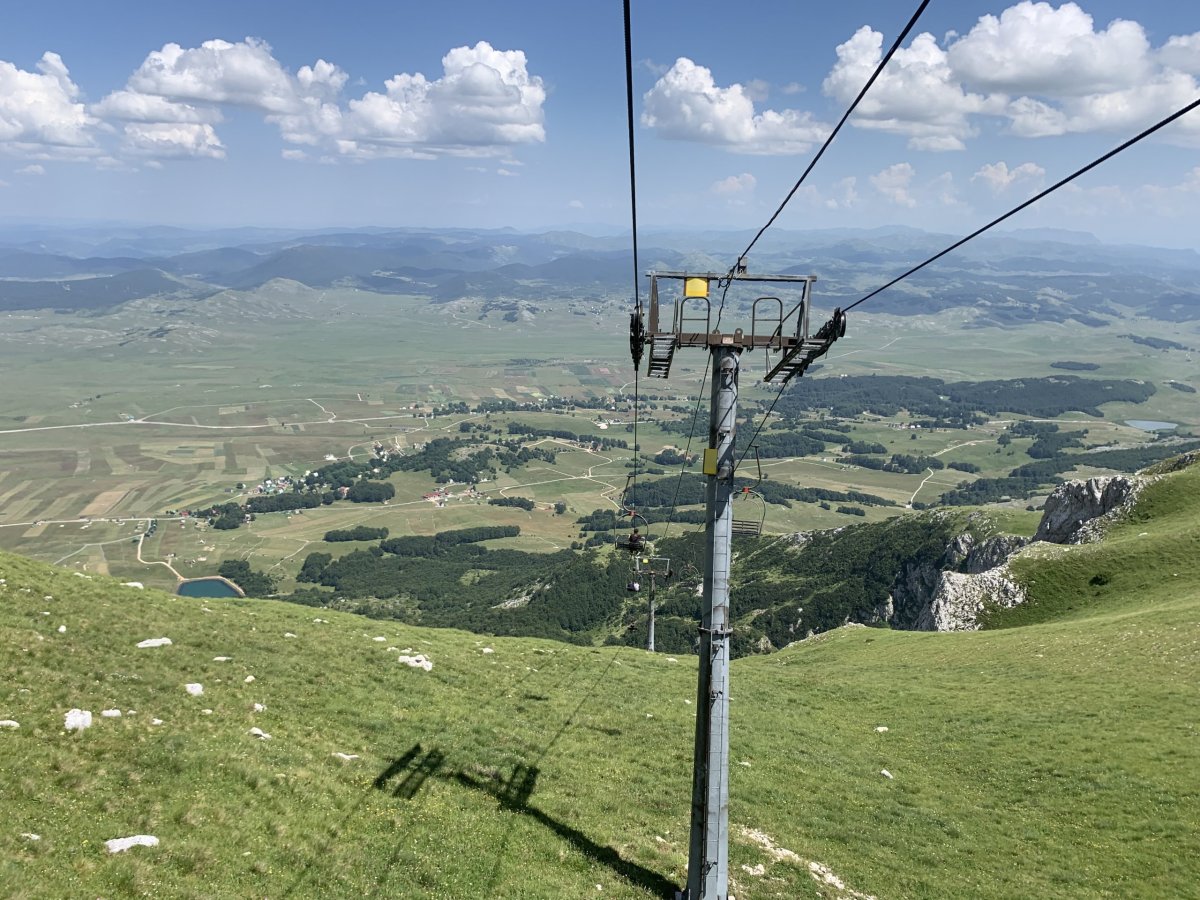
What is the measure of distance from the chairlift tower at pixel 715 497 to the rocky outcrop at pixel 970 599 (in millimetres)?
61232

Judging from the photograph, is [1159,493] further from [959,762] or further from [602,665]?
[602,665]

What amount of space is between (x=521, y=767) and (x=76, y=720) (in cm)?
1472

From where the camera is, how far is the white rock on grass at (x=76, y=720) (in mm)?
21828

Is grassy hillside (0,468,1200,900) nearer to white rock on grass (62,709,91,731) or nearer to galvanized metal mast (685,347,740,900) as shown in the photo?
white rock on grass (62,709,91,731)

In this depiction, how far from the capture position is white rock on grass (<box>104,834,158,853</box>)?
670 inches

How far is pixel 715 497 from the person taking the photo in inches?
690

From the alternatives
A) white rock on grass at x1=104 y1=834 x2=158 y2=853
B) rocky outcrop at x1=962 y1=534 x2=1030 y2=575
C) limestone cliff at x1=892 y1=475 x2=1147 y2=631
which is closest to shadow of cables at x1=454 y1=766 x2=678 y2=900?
white rock on grass at x1=104 y1=834 x2=158 y2=853

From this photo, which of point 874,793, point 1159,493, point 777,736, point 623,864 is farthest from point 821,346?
point 1159,493

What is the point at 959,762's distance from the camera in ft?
107

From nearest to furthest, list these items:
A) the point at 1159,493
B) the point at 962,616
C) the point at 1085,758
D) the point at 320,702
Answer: the point at 320,702 → the point at 1085,758 → the point at 962,616 → the point at 1159,493

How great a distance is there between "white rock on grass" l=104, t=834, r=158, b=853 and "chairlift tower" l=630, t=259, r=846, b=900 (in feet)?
44.7

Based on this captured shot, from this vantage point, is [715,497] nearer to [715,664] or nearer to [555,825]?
[715,664]

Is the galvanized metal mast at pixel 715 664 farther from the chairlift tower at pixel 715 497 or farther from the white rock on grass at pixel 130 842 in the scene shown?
the white rock on grass at pixel 130 842

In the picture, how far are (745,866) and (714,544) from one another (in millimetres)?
11741
